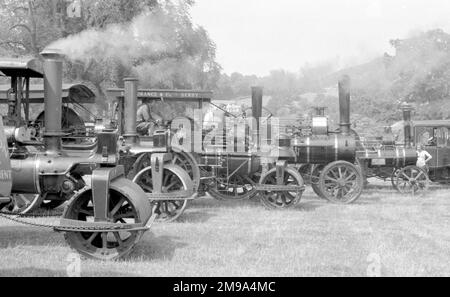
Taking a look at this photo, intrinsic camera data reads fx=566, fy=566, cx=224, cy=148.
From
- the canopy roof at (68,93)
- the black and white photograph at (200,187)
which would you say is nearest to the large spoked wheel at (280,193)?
the black and white photograph at (200,187)

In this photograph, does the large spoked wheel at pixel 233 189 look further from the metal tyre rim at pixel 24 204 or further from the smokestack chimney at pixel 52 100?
the smokestack chimney at pixel 52 100

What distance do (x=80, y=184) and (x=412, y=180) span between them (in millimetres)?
8587

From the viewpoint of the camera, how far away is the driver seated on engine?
9.16 m

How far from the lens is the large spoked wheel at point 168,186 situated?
7.38 meters

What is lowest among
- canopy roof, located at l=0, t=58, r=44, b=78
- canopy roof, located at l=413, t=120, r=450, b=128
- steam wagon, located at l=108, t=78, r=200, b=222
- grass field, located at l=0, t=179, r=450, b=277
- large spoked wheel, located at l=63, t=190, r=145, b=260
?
grass field, located at l=0, t=179, r=450, b=277

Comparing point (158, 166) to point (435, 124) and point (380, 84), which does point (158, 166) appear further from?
point (380, 84)

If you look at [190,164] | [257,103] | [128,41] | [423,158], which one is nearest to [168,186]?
[190,164]

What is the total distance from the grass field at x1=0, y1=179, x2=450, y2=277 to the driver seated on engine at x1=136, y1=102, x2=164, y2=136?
5.10ft

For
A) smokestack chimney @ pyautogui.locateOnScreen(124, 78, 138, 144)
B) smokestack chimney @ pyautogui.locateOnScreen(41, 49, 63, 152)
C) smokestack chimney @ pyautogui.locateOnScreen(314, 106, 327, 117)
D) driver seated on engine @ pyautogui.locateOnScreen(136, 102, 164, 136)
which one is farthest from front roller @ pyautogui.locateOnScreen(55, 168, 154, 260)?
smokestack chimney @ pyautogui.locateOnScreen(314, 106, 327, 117)

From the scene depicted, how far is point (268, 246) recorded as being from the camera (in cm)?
590

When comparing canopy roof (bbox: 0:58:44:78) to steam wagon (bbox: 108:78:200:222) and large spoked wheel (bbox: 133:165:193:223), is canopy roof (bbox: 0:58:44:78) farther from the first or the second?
large spoked wheel (bbox: 133:165:193:223)

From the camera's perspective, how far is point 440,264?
5168 mm

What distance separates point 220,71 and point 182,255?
19.3 meters
